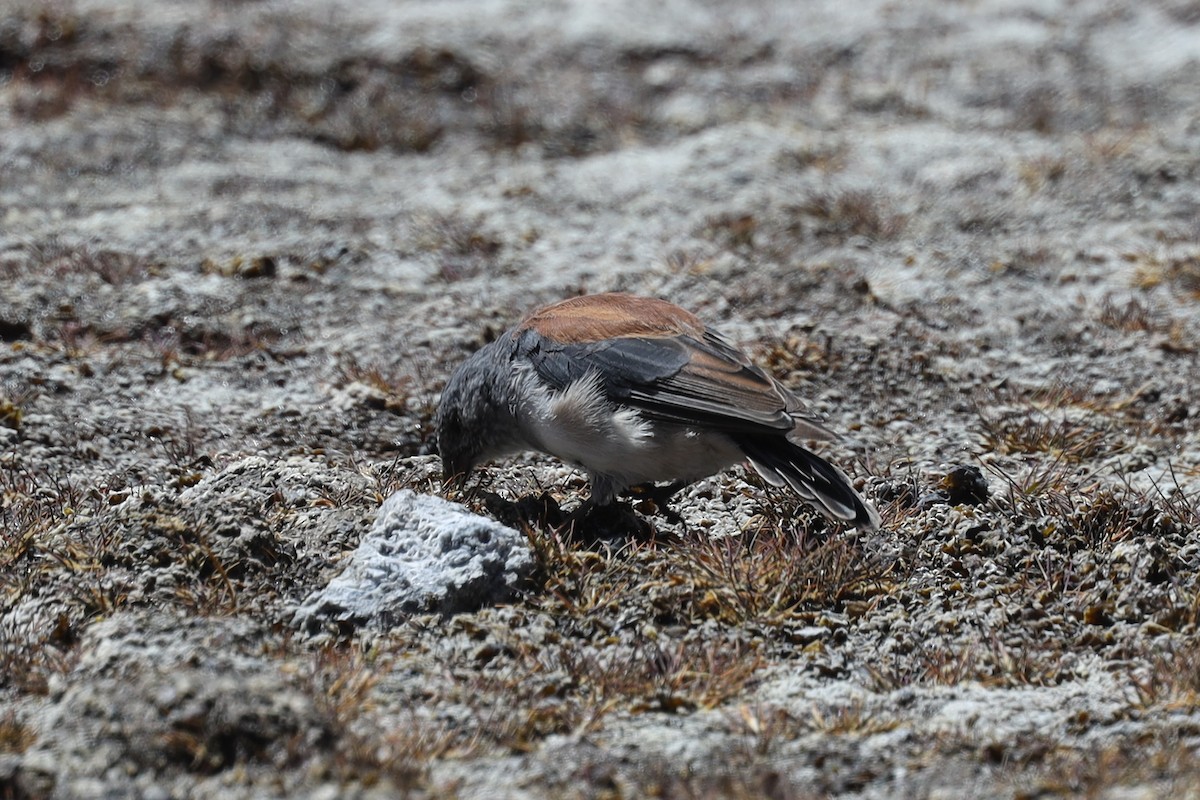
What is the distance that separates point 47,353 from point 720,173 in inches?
249

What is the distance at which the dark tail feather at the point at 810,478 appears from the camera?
5812mm

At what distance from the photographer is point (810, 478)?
19.4 feet

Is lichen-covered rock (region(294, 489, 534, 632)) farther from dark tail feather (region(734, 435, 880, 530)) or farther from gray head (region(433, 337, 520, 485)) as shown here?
dark tail feather (region(734, 435, 880, 530))

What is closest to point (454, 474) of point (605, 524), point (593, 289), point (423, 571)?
point (605, 524)

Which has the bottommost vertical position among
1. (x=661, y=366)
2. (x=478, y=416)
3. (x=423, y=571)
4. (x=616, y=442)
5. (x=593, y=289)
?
(x=593, y=289)

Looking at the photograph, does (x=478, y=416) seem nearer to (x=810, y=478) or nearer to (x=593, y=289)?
(x=810, y=478)

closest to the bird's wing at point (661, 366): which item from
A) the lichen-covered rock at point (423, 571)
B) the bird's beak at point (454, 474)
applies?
the bird's beak at point (454, 474)

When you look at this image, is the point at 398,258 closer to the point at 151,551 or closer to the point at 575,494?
the point at 575,494

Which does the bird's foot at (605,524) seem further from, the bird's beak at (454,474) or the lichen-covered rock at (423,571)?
the bird's beak at (454,474)

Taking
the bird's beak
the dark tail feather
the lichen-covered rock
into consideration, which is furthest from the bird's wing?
the lichen-covered rock

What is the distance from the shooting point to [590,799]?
14.1 feet

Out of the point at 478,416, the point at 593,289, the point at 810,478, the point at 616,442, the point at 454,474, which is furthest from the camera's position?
the point at 593,289

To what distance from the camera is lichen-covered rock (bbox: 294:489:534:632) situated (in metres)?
5.45

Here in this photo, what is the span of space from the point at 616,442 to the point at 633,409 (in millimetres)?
194
